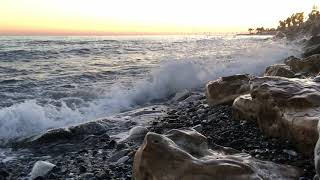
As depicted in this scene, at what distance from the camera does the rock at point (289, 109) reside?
4.75 meters

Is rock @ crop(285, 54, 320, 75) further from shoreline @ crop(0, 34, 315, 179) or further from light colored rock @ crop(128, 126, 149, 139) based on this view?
light colored rock @ crop(128, 126, 149, 139)

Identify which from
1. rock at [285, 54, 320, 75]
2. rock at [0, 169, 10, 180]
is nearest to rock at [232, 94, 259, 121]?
rock at [0, 169, 10, 180]

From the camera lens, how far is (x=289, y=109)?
17.1 feet

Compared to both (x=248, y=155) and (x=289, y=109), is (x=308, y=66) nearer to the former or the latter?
(x=289, y=109)

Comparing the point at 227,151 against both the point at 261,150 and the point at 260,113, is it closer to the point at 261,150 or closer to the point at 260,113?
the point at 261,150

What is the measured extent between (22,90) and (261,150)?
10.3 meters

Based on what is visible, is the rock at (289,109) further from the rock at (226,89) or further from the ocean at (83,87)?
the ocean at (83,87)

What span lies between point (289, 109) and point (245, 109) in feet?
4.97

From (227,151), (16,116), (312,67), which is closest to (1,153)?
(16,116)

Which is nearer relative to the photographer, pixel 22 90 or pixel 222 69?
pixel 22 90

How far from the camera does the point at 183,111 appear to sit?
9500 mm

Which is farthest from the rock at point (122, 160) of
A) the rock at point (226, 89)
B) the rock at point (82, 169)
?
the rock at point (226, 89)

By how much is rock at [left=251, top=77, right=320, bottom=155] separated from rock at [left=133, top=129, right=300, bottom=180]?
0.56m

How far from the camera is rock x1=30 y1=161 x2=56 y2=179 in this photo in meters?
5.92
